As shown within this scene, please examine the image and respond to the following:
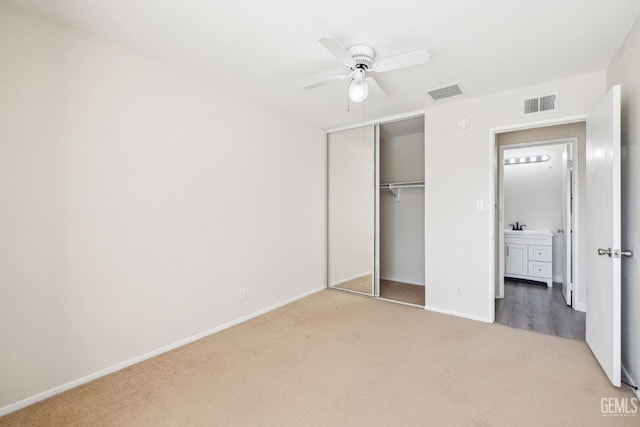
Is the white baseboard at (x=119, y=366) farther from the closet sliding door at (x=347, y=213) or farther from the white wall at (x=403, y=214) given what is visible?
the white wall at (x=403, y=214)

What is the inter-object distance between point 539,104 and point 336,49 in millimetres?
2326

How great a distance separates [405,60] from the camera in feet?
6.79

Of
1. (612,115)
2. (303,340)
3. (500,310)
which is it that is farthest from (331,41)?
(500,310)

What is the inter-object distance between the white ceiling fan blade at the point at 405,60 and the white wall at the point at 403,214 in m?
2.61

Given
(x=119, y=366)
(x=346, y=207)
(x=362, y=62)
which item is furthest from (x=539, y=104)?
(x=119, y=366)

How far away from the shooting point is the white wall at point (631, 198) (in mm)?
1947

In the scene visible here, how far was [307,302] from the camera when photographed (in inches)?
156

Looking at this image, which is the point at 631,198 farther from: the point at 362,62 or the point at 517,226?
the point at 517,226

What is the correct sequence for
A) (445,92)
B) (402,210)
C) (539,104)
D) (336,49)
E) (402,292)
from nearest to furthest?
(336,49) → (539,104) → (445,92) → (402,292) → (402,210)

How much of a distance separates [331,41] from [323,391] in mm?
2328

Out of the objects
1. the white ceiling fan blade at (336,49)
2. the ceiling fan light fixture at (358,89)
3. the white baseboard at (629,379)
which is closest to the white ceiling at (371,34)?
the white ceiling fan blade at (336,49)

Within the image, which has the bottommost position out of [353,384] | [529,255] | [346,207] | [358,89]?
[353,384]

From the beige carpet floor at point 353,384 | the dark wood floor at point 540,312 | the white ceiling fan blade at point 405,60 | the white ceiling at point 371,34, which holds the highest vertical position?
the white ceiling at point 371,34

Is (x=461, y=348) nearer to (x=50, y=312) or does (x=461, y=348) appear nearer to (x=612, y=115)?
(x=612, y=115)
